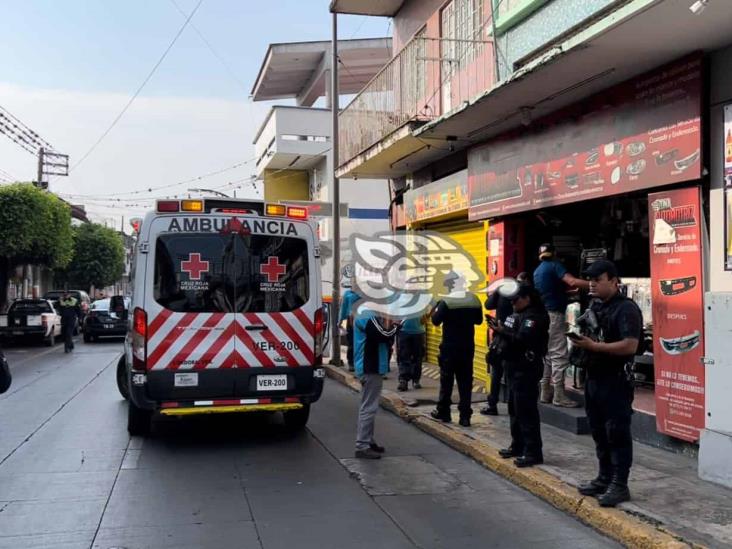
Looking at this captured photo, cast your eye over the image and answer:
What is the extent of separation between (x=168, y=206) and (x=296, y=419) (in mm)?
2783

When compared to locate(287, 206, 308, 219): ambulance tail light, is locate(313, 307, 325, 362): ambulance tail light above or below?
below

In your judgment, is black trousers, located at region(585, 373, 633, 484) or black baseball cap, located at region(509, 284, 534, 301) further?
black baseball cap, located at region(509, 284, 534, 301)

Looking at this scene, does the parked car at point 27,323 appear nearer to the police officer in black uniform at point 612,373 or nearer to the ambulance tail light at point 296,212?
the ambulance tail light at point 296,212

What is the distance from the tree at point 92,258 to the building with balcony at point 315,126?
13.6 metres

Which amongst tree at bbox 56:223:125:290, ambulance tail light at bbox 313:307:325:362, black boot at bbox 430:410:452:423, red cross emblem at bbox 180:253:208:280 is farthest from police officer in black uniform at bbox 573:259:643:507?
→ tree at bbox 56:223:125:290

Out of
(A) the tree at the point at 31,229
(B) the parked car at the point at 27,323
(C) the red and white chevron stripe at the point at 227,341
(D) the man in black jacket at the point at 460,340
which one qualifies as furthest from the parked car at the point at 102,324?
(D) the man in black jacket at the point at 460,340

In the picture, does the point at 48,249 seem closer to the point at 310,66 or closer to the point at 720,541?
the point at 310,66

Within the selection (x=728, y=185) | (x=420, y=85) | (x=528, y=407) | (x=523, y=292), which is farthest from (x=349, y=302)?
(x=420, y=85)

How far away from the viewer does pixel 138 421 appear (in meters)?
7.38

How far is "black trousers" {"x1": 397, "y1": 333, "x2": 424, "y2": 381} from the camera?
1026cm

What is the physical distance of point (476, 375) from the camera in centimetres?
1071

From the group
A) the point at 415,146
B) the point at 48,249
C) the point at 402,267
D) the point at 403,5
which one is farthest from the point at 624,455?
the point at 48,249

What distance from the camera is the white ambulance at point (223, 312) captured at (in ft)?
22.0

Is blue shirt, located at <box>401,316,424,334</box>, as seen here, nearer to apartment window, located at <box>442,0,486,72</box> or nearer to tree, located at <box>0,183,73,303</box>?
apartment window, located at <box>442,0,486,72</box>
